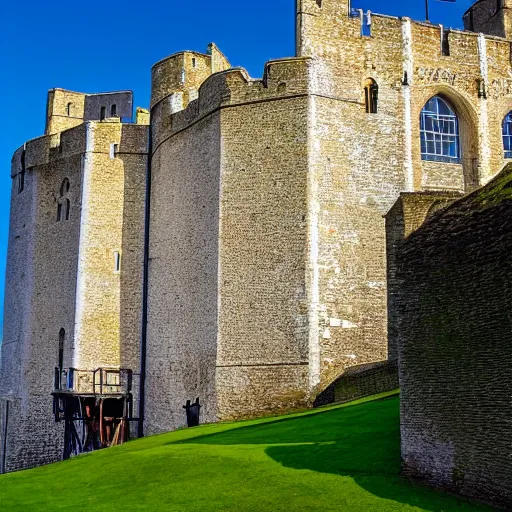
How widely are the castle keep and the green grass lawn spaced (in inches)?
183

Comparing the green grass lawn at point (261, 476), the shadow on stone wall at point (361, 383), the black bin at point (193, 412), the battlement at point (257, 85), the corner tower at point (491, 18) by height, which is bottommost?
the green grass lawn at point (261, 476)

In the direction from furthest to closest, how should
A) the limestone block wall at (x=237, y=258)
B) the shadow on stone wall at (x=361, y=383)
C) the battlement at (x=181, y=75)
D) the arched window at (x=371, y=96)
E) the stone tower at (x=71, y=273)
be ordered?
1. the battlement at (x=181, y=75)
2. the stone tower at (x=71, y=273)
3. the arched window at (x=371, y=96)
4. the limestone block wall at (x=237, y=258)
5. the shadow on stone wall at (x=361, y=383)

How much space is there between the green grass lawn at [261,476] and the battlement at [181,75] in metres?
14.7

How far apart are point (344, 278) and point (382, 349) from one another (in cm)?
231

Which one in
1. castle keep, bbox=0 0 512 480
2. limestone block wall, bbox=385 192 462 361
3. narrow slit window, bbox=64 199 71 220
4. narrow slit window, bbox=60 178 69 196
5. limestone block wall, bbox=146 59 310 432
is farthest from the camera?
narrow slit window, bbox=60 178 69 196

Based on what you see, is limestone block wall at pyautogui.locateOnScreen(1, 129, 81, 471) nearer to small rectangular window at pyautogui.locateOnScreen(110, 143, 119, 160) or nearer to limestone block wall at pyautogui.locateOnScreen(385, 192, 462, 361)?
small rectangular window at pyautogui.locateOnScreen(110, 143, 119, 160)

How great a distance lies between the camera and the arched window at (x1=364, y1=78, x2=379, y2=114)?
1040 inches

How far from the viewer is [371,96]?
2658 centimetres

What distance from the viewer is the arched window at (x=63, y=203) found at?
31.5 m

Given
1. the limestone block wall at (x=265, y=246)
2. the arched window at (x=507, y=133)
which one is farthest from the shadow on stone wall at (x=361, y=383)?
the arched window at (x=507, y=133)

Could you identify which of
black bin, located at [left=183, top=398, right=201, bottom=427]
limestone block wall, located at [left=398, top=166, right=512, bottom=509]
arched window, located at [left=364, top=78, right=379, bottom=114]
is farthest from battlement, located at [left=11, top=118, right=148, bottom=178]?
limestone block wall, located at [left=398, top=166, right=512, bottom=509]

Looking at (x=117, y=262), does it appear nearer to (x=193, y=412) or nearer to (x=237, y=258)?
(x=237, y=258)

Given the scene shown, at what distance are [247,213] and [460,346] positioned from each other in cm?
1442

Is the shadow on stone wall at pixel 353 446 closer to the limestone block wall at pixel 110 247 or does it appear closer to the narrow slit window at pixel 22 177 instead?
the limestone block wall at pixel 110 247
